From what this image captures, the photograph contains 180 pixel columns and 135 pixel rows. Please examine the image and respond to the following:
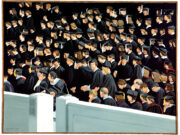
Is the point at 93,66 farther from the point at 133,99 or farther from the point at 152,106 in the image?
the point at 152,106

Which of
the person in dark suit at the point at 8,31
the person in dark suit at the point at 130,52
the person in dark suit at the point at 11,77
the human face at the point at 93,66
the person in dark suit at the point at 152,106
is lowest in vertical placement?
the person in dark suit at the point at 152,106

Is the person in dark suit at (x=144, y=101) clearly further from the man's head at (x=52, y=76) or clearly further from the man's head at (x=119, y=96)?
the man's head at (x=52, y=76)

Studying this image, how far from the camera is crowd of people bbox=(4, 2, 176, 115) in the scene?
4105 mm

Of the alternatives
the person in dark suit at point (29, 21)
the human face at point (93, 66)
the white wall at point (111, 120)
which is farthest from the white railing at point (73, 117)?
the person in dark suit at point (29, 21)

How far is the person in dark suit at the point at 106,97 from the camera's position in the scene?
4195mm

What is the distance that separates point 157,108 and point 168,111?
0.14 metres

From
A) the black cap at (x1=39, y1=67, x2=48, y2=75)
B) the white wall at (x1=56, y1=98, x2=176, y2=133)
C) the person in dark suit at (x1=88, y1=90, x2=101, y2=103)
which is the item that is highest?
the black cap at (x1=39, y1=67, x2=48, y2=75)

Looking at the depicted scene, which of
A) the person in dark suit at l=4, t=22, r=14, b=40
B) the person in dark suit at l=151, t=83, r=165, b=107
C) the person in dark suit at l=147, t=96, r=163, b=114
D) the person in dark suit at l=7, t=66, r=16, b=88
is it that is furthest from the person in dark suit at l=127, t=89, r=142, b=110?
the person in dark suit at l=4, t=22, r=14, b=40

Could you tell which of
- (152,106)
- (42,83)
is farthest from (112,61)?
(42,83)

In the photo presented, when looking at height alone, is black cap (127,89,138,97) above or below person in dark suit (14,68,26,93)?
below

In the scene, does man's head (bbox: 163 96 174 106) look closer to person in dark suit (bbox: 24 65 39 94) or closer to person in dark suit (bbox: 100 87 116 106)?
person in dark suit (bbox: 100 87 116 106)

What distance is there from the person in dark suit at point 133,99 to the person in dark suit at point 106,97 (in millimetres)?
208

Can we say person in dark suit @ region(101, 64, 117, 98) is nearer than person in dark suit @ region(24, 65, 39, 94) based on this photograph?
Yes

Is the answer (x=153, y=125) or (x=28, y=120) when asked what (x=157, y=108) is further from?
(x=28, y=120)
